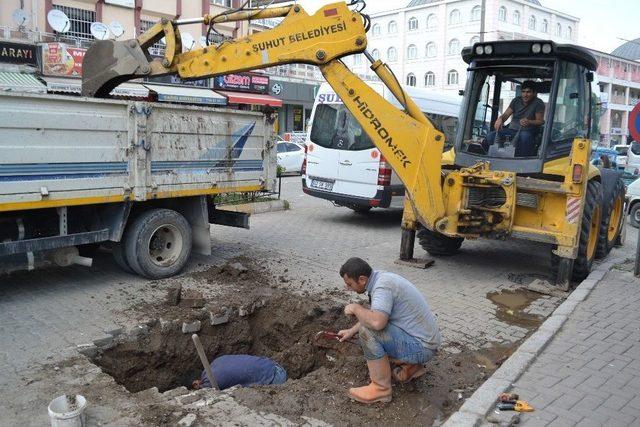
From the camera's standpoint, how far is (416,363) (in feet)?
13.7

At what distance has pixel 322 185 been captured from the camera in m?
11.7

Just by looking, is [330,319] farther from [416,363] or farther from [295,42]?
[295,42]

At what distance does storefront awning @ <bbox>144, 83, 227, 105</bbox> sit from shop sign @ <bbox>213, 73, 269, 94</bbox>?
1.32 metres

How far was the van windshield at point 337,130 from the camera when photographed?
1126 cm

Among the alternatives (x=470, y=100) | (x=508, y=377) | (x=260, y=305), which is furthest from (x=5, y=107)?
(x=470, y=100)

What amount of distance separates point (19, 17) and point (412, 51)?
50.0 m

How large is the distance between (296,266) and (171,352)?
3.03 meters

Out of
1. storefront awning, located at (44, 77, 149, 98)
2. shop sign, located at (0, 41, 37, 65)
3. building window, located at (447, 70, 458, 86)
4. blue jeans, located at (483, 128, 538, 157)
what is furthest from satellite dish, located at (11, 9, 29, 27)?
building window, located at (447, 70, 458, 86)

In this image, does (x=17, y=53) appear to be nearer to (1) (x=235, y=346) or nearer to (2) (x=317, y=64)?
(2) (x=317, y=64)

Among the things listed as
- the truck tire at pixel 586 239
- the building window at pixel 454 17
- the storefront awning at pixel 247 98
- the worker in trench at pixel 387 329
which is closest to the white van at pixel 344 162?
the truck tire at pixel 586 239

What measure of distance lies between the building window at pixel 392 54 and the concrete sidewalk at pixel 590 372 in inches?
→ 2438

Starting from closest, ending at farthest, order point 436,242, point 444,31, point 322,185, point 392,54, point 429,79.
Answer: point 436,242
point 322,185
point 444,31
point 429,79
point 392,54

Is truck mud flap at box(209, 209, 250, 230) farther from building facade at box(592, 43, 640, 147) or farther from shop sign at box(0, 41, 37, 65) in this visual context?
building facade at box(592, 43, 640, 147)

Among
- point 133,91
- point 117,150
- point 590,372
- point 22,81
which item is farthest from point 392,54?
point 590,372
